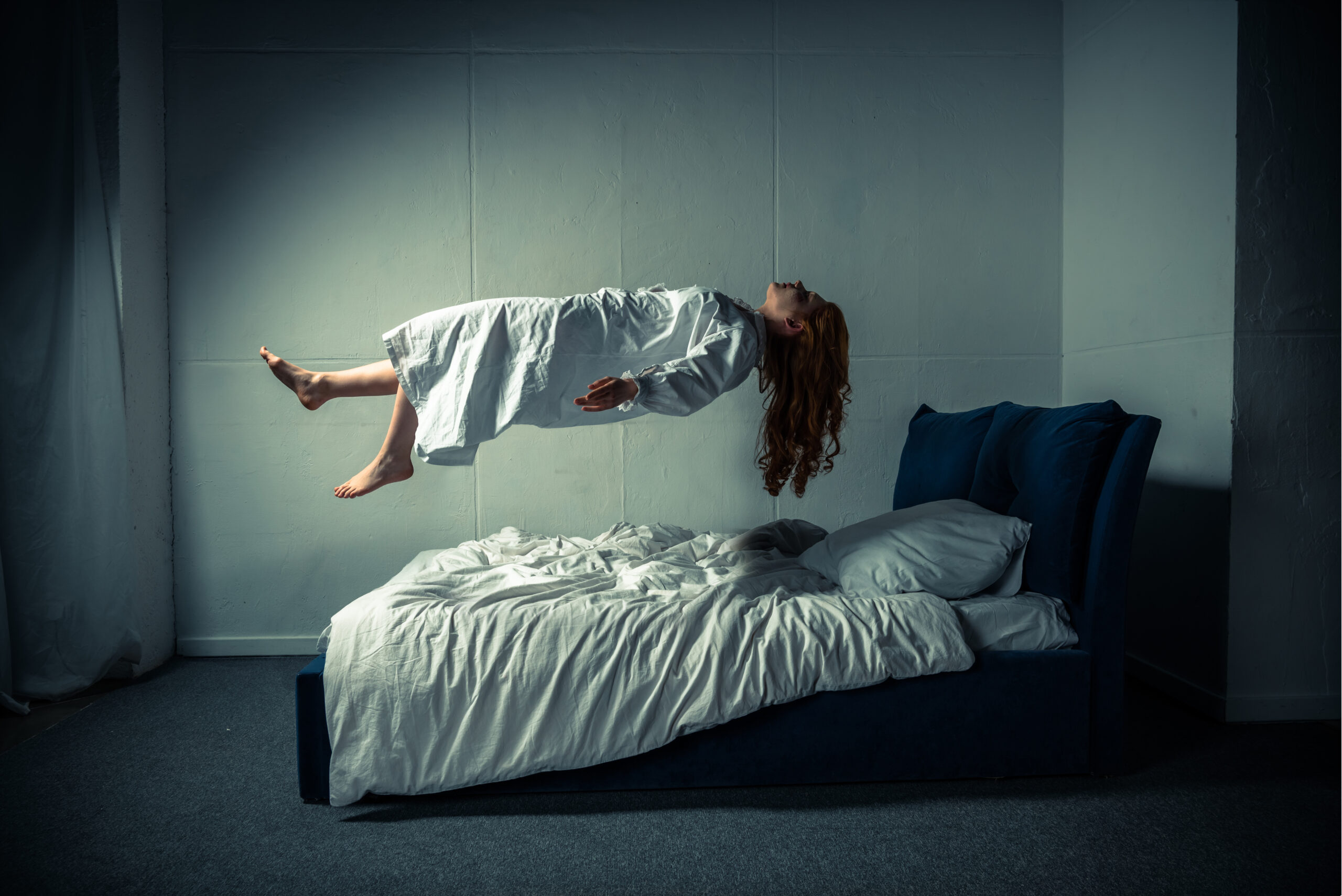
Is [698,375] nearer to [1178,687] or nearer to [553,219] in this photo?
[553,219]

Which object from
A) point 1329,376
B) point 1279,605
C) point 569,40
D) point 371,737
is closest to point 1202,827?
point 1279,605

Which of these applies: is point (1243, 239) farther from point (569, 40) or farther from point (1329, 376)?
point (569, 40)

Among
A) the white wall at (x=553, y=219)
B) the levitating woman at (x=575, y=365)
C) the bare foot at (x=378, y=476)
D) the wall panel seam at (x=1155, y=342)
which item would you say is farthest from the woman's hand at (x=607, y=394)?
the wall panel seam at (x=1155, y=342)

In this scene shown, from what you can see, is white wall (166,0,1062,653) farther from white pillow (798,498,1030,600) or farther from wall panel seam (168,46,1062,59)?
white pillow (798,498,1030,600)

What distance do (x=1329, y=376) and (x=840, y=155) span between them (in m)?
2.03

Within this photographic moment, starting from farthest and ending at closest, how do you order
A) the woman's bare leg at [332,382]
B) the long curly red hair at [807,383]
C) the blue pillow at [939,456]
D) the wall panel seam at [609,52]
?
the wall panel seam at [609,52]
the blue pillow at [939,456]
the long curly red hair at [807,383]
the woman's bare leg at [332,382]

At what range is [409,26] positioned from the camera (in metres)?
3.58

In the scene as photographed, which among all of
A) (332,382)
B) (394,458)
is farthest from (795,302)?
(332,382)

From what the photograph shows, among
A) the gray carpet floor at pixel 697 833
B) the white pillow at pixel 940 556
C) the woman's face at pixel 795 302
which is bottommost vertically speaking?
the gray carpet floor at pixel 697 833

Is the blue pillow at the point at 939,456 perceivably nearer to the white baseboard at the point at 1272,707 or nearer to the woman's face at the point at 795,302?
the woman's face at the point at 795,302

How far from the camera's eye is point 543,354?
8.00 ft

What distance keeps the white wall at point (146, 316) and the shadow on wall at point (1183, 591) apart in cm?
399

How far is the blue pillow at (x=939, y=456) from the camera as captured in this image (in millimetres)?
2906

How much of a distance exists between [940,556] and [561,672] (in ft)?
3.72
